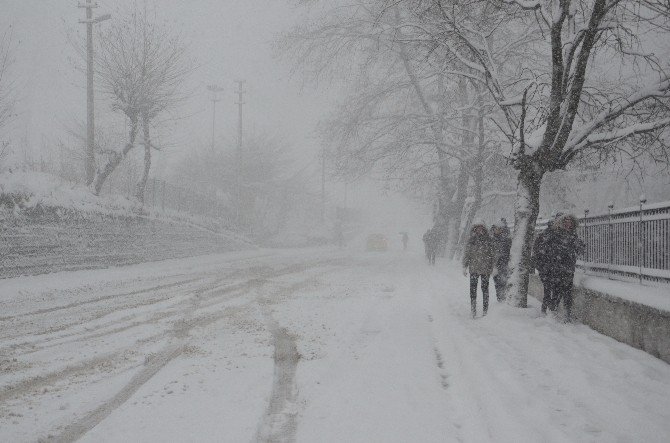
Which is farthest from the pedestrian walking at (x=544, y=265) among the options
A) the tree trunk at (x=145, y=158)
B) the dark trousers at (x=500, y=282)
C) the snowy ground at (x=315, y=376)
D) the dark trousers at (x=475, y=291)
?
the tree trunk at (x=145, y=158)

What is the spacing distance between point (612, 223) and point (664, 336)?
2608 mm

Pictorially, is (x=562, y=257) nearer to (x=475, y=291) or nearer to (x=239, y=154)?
(x=475, y=291)

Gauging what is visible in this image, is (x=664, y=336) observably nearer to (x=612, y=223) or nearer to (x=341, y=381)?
(x=612, y=223)

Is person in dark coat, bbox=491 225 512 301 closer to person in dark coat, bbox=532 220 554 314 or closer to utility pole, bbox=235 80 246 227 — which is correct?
person in dark coat, bbox=532 220 554 314

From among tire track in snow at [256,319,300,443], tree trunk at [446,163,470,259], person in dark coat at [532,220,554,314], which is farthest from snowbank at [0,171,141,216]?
→ tree trunk at [446,163,470,259]

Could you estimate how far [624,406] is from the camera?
3900 mm

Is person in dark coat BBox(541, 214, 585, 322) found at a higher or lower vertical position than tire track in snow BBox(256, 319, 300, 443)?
higher

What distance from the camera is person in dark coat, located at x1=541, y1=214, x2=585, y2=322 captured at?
707 cm

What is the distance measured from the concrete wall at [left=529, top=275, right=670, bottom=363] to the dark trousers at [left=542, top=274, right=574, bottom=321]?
0.22 m

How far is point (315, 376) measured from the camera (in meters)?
4.58

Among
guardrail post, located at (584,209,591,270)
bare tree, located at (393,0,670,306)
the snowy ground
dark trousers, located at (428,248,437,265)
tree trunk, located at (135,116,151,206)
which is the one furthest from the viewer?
dark trousers, located at (428,248,437,265)

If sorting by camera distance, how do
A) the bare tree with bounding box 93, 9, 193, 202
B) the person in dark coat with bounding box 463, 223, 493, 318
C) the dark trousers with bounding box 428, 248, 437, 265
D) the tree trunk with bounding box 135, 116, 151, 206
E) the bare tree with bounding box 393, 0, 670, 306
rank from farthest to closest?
the dark trousers with bounding box 428, 248, 437, 265
the tree trunk with bounding box 135, 116, 151, 206
the bare tree with bounding box 93, 9, 193, 202
the person in dark coat with bounding box 463, 223, 493, 318
the bare tree with bounding box 393, 0, 670, 306

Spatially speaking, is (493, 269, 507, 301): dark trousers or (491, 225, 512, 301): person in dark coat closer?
(491, 225, 512, 301): person in dark coat

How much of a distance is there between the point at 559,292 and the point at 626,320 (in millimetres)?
1555
